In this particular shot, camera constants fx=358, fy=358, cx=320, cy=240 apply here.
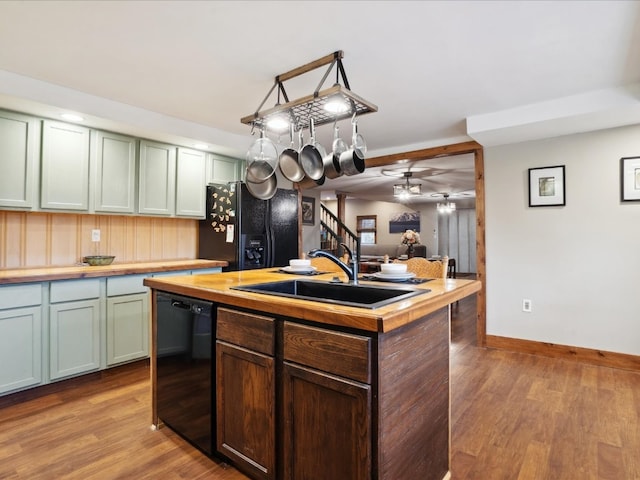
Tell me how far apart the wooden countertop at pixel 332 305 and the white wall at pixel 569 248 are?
207 cm

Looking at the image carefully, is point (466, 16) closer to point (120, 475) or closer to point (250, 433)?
point (250, 433)

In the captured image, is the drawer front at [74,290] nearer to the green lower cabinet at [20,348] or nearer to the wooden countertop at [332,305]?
the green lower cabinet at [20,348]

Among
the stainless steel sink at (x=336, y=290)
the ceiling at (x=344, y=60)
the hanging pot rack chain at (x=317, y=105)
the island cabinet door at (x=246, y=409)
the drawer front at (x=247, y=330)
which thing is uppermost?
the ceiling at (x=344, y=60)

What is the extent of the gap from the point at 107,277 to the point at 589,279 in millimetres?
4142

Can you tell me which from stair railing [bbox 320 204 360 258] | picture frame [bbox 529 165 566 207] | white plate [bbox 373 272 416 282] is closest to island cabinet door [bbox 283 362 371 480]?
white plate [bbox 373 272 416 282]

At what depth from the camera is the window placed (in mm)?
11086

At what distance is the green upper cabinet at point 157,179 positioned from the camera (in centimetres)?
339

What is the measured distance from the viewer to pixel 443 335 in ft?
Answer: 5.21

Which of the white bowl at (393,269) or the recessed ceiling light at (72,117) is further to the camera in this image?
the recessed ceiling light at (72,117)

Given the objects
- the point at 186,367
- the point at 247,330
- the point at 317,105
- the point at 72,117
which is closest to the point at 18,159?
the point at 72,117

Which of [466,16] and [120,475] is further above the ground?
[466,16]

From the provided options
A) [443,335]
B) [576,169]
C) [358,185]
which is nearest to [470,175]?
[358,185]

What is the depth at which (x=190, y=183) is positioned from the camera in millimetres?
3785

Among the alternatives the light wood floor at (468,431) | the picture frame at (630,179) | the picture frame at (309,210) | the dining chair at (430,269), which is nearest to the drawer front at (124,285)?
the light wood floor at (468,431)
